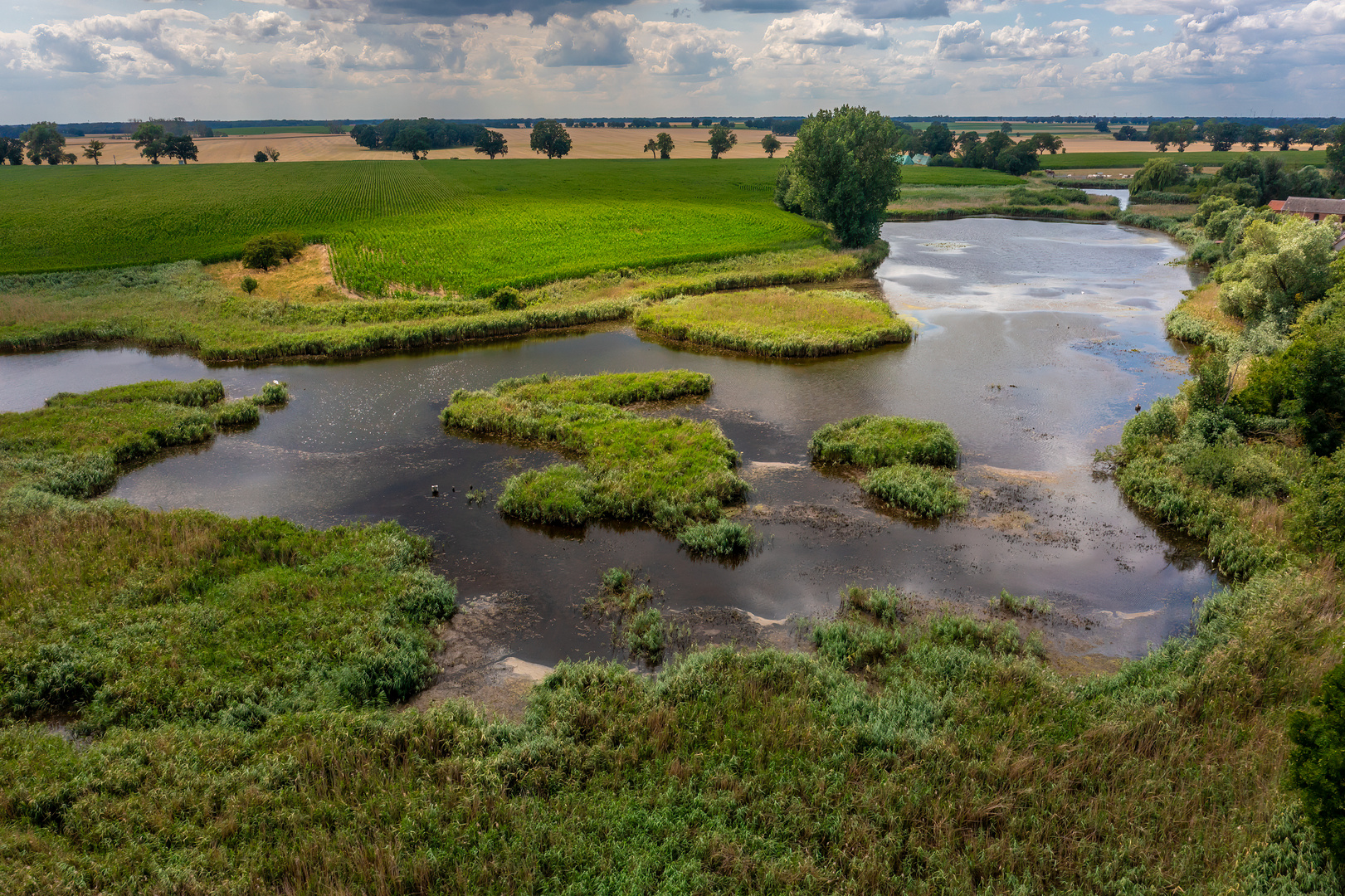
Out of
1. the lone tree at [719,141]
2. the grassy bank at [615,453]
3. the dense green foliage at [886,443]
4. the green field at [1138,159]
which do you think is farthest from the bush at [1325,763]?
the lone tree at [719,141]

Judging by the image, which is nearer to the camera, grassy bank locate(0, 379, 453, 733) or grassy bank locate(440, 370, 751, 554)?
grassy bank locate(0, 379, 453, 733)

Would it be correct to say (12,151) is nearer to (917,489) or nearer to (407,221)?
(407,221)

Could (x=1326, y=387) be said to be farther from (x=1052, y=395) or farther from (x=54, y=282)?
(x=54, y=282)

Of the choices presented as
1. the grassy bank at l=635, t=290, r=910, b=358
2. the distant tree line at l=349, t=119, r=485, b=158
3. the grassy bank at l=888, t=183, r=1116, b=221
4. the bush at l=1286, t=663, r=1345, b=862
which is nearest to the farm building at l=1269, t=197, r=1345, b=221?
the grassy bank at l=888, t=183, r=1116, b=221

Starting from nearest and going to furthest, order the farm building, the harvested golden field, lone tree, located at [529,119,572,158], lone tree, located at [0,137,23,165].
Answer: the farm building
lone tree, located at [0,137,23,165]
the harvested golden field
lone tree, located at [529,119,572,158]

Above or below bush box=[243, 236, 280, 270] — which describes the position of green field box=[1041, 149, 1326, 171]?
above

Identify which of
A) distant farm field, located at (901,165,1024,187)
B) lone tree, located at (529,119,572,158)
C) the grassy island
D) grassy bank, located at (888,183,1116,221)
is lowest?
the grassy island

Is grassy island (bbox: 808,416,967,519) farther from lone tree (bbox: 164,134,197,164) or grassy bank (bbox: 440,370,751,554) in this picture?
lone tree (bbox: 164,134,197,164)

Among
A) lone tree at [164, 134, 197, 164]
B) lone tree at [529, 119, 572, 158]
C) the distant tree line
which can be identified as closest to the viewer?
lone tree at [164, 134, 197, 164]
